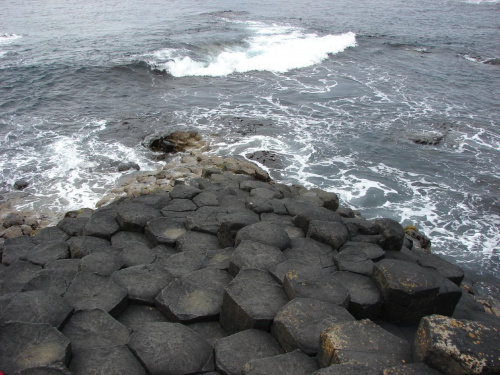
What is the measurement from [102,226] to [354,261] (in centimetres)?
388

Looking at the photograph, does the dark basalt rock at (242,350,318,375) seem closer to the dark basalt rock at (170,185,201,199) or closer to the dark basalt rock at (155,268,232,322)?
the dark basalt rock at (155,268,232,322)

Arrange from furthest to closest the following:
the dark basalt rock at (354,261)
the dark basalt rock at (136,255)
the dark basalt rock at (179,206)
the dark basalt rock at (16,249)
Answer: the dark basalt rock at (179,206) < the dark basalt rock at (16,249) < the dark basalt rock at (136,255) < the dark basalt rock at (354,261)

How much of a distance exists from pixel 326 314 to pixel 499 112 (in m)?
15.8

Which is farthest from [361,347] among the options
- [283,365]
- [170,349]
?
[170,349]

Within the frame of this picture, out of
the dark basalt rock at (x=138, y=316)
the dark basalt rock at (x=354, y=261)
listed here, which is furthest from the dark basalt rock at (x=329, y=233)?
the dark basalt rock at (x=138, y=316)

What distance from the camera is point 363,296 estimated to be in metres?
4.41

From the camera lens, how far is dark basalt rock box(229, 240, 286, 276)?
15.7 feet

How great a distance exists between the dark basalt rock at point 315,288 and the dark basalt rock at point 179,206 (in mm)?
2977

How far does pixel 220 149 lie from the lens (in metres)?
12.5

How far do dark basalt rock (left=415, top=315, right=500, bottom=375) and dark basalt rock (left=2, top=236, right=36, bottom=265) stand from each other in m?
5.45

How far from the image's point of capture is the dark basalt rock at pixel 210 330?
4053 millimetres

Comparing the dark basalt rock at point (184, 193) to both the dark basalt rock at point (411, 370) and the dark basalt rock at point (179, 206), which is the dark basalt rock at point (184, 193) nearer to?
the dark basalt rock at point (179, 206)

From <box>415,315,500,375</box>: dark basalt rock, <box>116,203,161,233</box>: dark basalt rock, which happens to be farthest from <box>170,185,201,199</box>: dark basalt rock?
<box>415,315,500,375</box>: dark basalt rock

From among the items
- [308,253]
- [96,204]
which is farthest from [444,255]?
[96,204]
